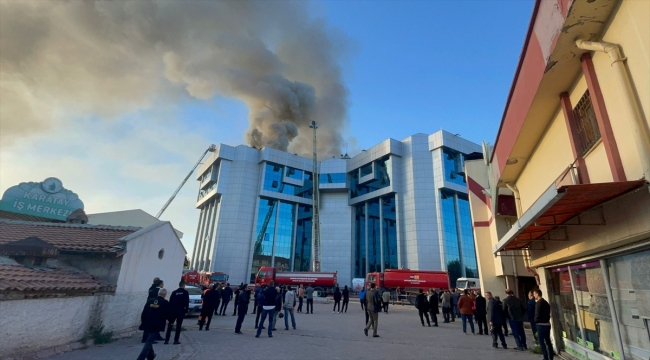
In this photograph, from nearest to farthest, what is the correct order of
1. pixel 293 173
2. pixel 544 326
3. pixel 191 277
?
1. pixel 544 326
2. pixel 191 277
3. pixel 293 173

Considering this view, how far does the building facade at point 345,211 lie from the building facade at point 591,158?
123 feet

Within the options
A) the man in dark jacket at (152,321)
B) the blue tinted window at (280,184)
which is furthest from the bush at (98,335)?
the blue tinted window at (280,184)

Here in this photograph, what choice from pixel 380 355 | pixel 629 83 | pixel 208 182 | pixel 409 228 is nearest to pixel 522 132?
pixel 629 83

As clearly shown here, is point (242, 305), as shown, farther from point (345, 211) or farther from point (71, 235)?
point (345, 211)

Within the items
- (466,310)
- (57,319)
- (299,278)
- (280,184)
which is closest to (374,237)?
(280,184)

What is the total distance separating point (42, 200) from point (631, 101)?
25.6 meters

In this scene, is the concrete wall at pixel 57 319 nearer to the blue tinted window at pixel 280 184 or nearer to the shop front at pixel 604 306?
the shop front at pixel 604 306

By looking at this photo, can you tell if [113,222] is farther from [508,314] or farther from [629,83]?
[629,83]

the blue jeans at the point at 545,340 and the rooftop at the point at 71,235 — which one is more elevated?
the rooftop at the point at 71,235

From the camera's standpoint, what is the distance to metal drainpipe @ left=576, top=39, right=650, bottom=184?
3.48 m

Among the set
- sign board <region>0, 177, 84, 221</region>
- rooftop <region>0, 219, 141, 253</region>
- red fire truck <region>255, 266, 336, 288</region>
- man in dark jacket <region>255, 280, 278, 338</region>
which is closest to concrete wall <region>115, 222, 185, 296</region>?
rooftop <region>0, 219, 141, 253</region>

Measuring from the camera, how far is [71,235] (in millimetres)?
9516

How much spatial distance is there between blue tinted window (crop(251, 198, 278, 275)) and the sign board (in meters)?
30.1

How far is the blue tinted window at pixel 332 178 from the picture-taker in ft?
176
